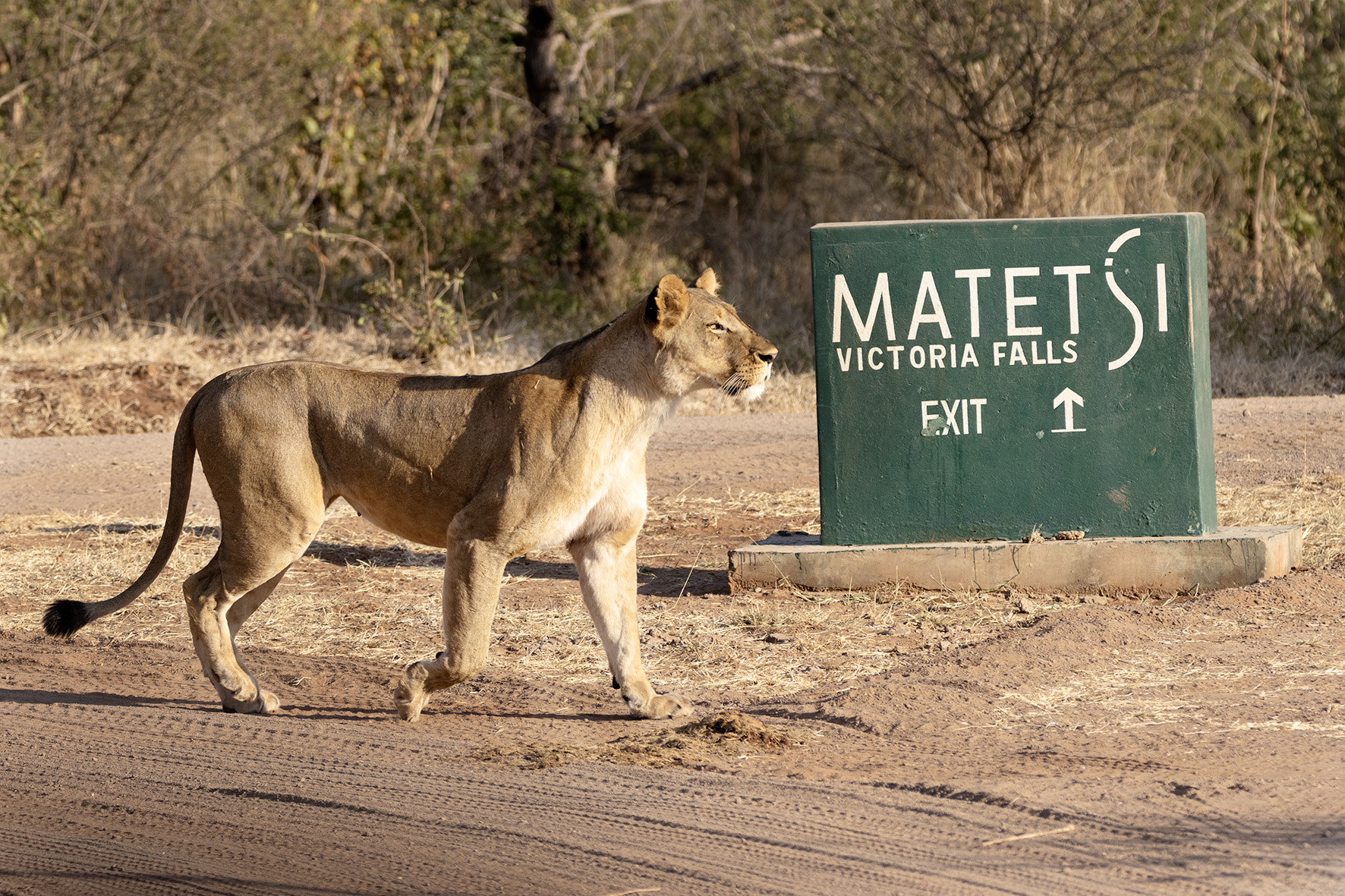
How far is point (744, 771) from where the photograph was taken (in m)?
4.96

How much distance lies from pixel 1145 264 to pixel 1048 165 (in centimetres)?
959

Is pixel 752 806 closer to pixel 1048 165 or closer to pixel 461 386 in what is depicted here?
pixel 461 386

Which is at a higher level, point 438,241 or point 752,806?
point 438,241

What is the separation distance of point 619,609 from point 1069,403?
2967 mm

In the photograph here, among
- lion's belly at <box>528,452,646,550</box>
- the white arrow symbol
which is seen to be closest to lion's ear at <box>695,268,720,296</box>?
lion's belly at <box>528,452,646,550</box>

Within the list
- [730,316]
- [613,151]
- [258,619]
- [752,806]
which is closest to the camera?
[752,806]

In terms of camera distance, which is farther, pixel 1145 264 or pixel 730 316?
pixel 1145 264

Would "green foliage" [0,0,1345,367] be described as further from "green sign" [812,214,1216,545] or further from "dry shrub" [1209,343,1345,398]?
"green sign" [812,214,1216,545]

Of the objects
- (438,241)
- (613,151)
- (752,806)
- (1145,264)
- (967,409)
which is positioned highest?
(613,151)

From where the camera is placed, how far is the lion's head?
17.8ft

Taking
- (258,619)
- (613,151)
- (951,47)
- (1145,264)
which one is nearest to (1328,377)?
(951,47)

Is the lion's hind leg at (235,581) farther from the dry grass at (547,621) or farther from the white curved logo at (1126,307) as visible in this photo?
the white curved logo at (1126,307)

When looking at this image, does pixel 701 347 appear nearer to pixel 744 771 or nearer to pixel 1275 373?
pixel 744 771

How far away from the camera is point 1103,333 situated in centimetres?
743
